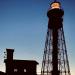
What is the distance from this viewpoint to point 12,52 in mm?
65062

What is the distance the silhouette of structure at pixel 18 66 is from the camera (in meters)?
64.4

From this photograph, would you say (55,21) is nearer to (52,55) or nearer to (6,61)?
(52,55)

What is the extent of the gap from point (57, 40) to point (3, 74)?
12370 mm

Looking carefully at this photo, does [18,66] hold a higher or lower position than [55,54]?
lower

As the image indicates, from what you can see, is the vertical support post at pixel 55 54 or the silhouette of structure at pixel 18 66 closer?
the silhouette of structure at pixel 18 66

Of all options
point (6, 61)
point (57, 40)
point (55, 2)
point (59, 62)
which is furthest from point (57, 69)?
point (55, 2)

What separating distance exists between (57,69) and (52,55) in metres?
3.01

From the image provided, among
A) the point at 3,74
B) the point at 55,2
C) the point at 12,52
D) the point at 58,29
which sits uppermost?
the point at 55,2

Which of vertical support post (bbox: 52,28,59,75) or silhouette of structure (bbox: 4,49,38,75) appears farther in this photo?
vertical support post (bbox: 52,28,59,75)

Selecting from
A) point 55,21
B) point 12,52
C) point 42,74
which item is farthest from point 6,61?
point 55,21

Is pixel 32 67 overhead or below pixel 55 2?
below

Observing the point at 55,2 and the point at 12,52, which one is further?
the point at 55,2

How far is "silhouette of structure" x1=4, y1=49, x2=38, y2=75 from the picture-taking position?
64.4m

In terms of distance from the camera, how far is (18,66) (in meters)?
66.2
